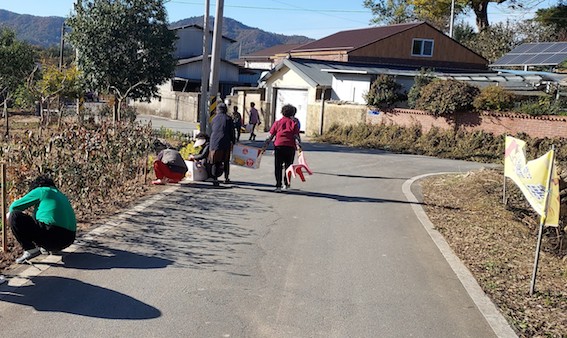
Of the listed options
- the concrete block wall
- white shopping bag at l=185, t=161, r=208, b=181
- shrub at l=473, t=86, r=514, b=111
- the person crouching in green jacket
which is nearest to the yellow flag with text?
the person crouching in green jacket

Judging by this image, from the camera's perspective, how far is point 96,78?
20.1 meters

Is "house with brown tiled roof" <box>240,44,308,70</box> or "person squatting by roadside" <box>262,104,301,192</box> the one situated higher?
"house with brown tiled roof" <box>240,44,308,70</box>

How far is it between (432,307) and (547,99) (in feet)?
55.3

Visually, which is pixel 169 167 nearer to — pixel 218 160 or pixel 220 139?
pixel 218 160

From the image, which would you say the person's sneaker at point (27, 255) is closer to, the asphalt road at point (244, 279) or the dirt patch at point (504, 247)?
the asphalt road at point (244, 279)

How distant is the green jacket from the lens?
5855 millimetres

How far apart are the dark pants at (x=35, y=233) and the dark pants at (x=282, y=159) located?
557 centimetres

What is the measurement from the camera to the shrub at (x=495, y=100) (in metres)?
20.6

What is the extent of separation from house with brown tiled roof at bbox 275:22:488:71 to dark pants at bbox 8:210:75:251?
33.6 m

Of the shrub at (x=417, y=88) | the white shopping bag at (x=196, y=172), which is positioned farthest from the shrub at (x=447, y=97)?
the white shopping bag at (x=196, y=172)

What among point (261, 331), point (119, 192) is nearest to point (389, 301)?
point (261, 331)

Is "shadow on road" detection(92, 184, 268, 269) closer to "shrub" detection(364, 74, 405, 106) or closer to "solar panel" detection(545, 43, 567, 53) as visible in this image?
"shrub" detection(364, 74, 405, 106)

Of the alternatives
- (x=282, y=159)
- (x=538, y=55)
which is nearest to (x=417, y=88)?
(x=538, y=55)

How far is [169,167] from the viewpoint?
1130 centimetres
